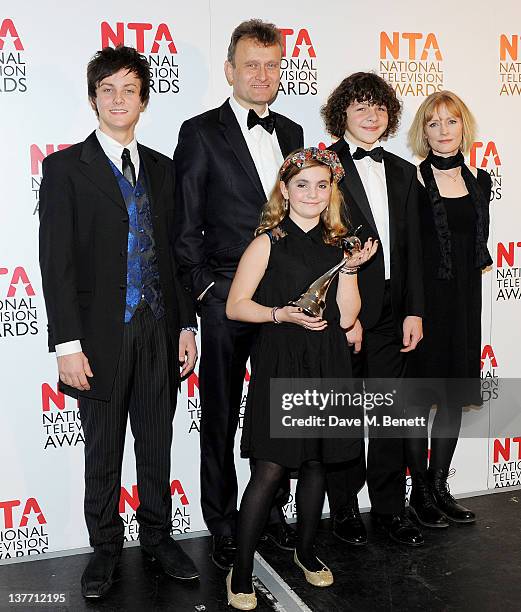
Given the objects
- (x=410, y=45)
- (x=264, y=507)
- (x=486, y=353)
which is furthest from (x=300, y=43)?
(x=264, y=507)

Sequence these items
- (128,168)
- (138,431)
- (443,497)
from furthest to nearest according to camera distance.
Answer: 1. (443,497)
2. (138,431)
3. (128,168)

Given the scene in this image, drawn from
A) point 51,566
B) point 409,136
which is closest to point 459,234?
point 409,136

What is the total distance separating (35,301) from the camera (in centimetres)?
344

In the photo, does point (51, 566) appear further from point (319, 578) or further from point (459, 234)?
point (459, 234)

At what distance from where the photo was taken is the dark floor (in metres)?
2.97

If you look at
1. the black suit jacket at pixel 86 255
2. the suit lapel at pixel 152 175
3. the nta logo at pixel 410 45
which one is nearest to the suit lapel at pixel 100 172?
the black suit jacket at pixel 86 255

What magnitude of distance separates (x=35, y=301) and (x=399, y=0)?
7.07ft

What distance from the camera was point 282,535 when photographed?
3424 mm

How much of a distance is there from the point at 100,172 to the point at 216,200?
1.53 feet

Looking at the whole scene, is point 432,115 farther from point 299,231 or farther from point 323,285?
point 323,285

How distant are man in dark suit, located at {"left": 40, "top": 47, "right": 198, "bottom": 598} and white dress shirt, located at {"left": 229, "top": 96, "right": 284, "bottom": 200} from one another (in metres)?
0.34

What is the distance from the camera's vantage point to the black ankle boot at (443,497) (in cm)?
368

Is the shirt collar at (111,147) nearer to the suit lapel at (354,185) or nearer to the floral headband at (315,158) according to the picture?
the floral headband at (315,158)

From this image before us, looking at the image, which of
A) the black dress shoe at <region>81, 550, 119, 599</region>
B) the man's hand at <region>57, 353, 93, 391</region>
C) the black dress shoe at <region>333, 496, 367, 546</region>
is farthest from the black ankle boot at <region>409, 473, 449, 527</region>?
the man's hand at <region>57, 353, 93, 391</region>
